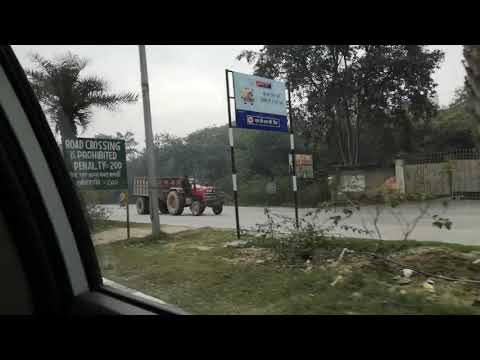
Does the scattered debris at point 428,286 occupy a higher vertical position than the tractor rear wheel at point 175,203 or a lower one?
lower

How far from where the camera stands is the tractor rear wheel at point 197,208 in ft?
28.1

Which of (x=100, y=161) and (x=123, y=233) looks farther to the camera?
(x=123, y=233)

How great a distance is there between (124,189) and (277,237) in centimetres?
177

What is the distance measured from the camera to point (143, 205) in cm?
558

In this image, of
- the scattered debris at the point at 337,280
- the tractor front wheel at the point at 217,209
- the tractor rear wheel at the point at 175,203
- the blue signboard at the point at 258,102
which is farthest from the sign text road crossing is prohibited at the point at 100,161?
the tractor front wheel at the point at 217,209

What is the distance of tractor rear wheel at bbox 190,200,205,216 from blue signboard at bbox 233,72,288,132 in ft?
11.5

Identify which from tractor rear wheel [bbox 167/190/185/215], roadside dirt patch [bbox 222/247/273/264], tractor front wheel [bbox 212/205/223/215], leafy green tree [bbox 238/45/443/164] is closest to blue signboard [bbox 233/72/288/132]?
leafy green tree [bbox 238/45/443/164]

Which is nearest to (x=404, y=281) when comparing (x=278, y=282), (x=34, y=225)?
(x=278, y=282)

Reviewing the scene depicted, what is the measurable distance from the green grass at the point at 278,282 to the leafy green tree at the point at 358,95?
38.0 inches

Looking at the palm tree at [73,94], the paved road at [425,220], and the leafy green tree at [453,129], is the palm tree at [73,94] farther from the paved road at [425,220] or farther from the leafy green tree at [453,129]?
the leafy green tree at [453,129]

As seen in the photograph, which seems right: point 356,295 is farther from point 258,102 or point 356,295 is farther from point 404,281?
point 258,102

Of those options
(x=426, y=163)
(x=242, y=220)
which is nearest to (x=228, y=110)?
(x=242, y=220)

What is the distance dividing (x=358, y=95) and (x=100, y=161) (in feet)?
8.30
